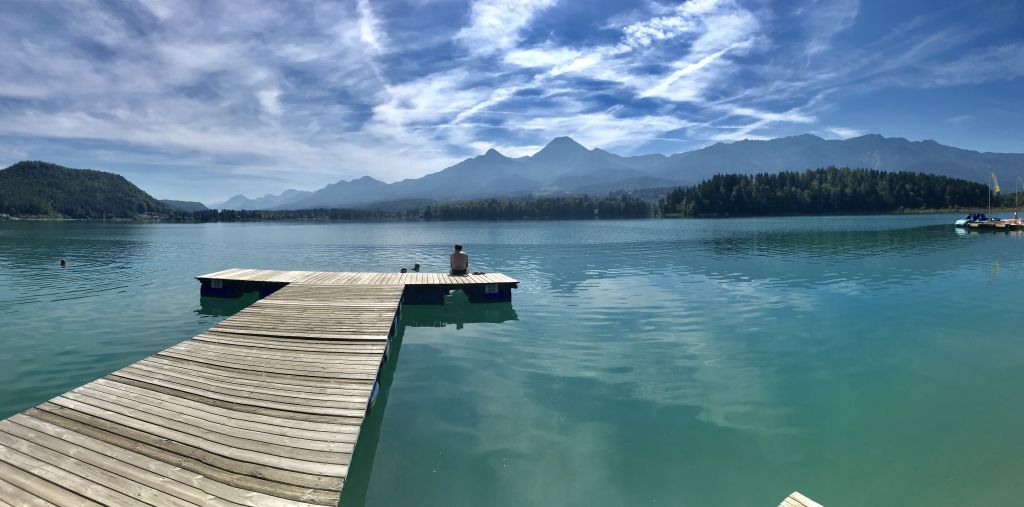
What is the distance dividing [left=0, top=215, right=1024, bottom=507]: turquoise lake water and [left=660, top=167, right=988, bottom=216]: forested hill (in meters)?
155

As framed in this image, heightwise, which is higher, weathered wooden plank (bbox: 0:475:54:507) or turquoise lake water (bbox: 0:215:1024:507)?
weathered wooden plank (bbox: 0:475:54:507)

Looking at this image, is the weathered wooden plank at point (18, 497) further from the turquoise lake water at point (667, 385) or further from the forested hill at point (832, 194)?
the forested hill at point (832, 194)

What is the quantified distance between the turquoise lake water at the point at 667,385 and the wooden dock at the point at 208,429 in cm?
139

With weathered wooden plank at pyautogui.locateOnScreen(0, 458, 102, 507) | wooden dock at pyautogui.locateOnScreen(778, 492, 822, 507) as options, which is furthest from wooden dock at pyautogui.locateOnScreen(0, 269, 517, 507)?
wooden dock at pyautogui.locateOnScreen(778, 492, 822, 507)

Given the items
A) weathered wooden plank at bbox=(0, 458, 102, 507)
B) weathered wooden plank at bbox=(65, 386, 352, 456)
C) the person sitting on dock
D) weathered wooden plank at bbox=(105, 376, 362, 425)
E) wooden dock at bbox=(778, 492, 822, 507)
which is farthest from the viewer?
the person sitting on dock

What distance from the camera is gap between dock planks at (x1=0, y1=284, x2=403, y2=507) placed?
587cm

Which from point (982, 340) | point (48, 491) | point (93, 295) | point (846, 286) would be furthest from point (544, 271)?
point (48, 491)

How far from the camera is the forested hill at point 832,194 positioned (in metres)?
164

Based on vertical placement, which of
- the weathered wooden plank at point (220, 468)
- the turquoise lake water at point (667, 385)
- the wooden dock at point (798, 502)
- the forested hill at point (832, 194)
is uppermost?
the forested hill at point (832, 194)

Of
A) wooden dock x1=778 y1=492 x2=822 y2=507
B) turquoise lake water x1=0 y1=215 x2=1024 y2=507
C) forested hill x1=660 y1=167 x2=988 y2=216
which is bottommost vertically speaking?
turquoise lake water x1=0 y1=215 x2=1024 y2=507

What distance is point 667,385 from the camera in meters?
12.4

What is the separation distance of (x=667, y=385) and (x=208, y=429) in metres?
10.1

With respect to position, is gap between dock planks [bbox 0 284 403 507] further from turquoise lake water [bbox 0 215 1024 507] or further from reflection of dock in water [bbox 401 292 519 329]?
reflection of dock in water [bbox 401 292 519 329]

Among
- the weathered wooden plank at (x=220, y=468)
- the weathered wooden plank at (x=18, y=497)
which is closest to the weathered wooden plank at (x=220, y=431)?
the weathered wooden plank at (x=220, y=468)
